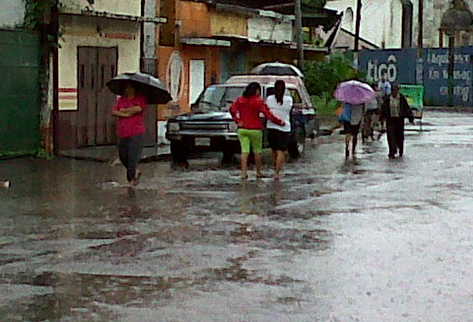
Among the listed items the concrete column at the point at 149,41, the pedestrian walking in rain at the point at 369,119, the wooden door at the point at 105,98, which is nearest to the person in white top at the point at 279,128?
the wooden door at the point at 105,98

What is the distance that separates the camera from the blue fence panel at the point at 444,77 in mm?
52438

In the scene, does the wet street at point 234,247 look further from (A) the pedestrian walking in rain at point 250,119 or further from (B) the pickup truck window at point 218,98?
(B) the pickup truck window at point 218,98

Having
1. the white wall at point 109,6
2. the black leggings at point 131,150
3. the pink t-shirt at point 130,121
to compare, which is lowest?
the black leggings at point 131,150

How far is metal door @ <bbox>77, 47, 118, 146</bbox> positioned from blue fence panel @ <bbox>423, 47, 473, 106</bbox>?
102 feet

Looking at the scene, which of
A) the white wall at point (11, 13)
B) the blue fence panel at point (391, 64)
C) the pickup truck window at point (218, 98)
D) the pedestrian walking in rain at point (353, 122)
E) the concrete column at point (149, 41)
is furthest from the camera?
the blue fence panel at point (391, 64)

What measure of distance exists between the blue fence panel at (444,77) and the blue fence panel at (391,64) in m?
0.73

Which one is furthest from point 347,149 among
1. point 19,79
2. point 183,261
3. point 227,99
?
point 183,261

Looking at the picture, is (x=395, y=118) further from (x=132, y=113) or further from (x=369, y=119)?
(x=132, y=113)

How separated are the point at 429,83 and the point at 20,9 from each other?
35.7 meters

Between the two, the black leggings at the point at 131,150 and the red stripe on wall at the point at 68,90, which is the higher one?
the red stripe on wall at the point at 68,90

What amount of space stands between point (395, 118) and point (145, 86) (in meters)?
8.71

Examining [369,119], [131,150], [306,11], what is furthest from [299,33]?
[131,150]

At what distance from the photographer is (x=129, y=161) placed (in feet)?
55.0

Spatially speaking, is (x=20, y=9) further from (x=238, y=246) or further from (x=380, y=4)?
(x=380, y=4)
